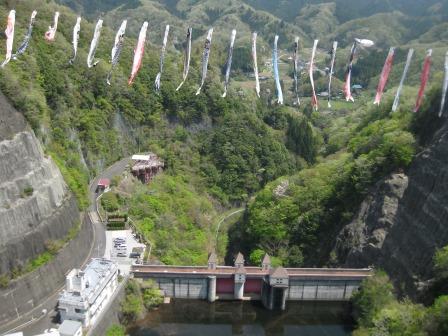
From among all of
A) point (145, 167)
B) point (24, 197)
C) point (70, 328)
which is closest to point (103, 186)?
point (145, 167)

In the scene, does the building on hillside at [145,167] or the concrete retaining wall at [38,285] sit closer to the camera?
the concrete retaining wall at [38,285]

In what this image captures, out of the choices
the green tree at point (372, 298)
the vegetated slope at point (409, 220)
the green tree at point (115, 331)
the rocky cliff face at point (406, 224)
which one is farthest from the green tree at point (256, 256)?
the green tree at point (115, 331)

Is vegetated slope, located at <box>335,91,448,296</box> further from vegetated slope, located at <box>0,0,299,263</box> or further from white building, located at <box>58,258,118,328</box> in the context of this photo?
white building, located at <box>58,258,118,328</box>

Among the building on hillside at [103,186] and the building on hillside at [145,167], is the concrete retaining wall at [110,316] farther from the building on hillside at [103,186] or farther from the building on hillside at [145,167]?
the building on hillside at [145,167]

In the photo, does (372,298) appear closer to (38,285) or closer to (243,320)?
(243,320)

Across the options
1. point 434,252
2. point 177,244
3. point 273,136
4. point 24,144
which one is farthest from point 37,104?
point 273,136

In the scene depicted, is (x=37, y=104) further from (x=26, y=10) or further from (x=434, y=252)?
(x=434, y=252)

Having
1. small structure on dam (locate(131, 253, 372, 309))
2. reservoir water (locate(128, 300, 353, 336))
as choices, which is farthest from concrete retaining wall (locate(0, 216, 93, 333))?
reservoir water (locate(128, 300, 353, 336))
